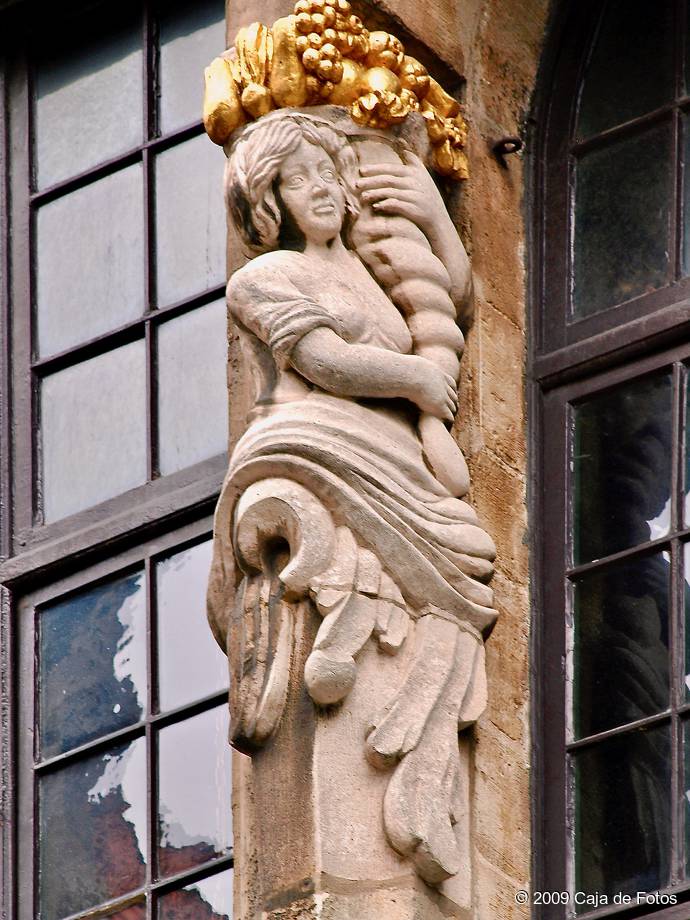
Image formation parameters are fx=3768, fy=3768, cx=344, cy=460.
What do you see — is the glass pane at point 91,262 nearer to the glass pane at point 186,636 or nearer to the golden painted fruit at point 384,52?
the glass pane at point 186,636

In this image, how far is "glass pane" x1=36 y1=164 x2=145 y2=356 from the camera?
30.3ft

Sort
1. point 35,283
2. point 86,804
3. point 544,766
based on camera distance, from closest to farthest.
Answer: point 544,766
point 86,804
point 35,283

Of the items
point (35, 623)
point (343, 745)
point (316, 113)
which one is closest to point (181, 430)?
point (35, 623)

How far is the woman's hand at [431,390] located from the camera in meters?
7.67

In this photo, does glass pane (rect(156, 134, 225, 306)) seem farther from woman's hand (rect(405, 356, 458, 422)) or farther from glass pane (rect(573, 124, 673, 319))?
woman's hand (rect(405, 356, 458, 422))

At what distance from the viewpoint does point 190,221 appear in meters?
9.18

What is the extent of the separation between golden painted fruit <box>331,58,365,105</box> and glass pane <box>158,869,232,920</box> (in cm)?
169

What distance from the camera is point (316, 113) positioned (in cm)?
798

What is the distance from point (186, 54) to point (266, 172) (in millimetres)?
1664

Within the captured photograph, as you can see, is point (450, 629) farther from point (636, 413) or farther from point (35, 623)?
point (35, 623)

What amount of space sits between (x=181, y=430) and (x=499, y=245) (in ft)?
3.42

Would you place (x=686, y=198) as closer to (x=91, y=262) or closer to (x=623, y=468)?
(x=623, y=468)

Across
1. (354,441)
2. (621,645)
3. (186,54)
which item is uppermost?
(186,54)

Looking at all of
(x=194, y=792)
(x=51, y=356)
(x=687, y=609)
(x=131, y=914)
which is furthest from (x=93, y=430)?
(x=687, y=609)
